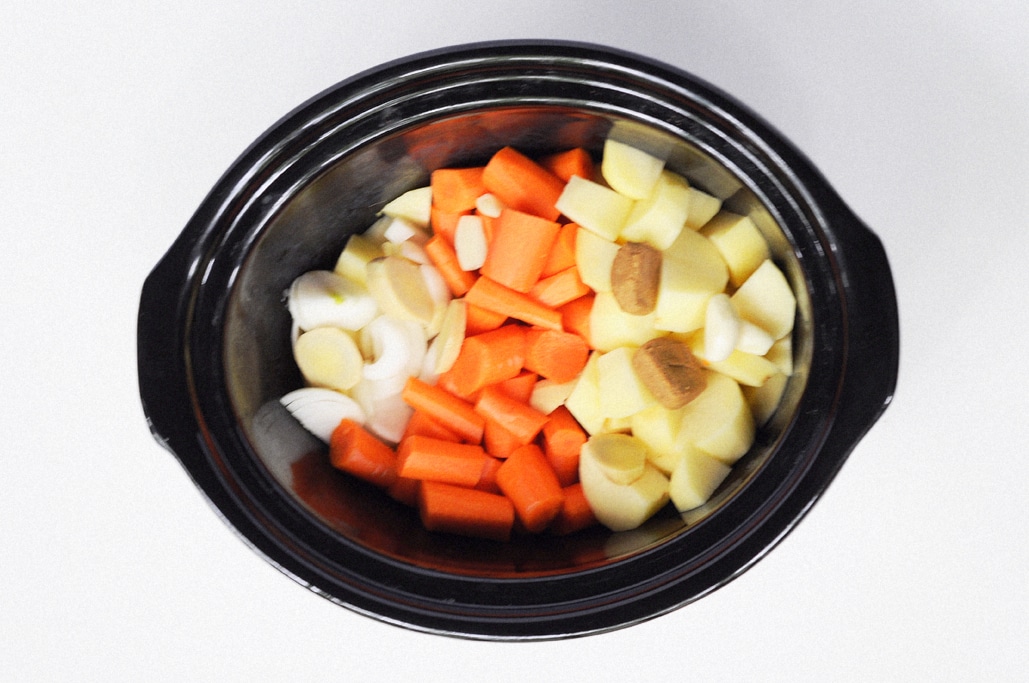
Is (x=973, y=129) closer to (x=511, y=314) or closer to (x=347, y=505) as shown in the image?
(x=511, y=314)

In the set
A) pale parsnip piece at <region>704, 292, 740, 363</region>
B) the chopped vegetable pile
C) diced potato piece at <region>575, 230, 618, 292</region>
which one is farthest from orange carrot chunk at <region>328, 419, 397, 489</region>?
pale parsnip piece at <region>704, 292, 740, 363</region>

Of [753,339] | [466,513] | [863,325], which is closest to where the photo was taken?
[863,325]

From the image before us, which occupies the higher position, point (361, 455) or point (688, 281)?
point (688, 281)

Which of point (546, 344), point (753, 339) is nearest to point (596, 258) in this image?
point (546, 344)

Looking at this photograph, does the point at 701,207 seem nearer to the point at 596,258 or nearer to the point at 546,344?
the point at 596,258

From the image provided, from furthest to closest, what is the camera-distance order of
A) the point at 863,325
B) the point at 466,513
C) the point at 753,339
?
the point at 466,513, the point at 753,339, the point at 863,325

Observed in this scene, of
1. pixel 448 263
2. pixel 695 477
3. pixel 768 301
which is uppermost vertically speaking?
pixel 448 263
